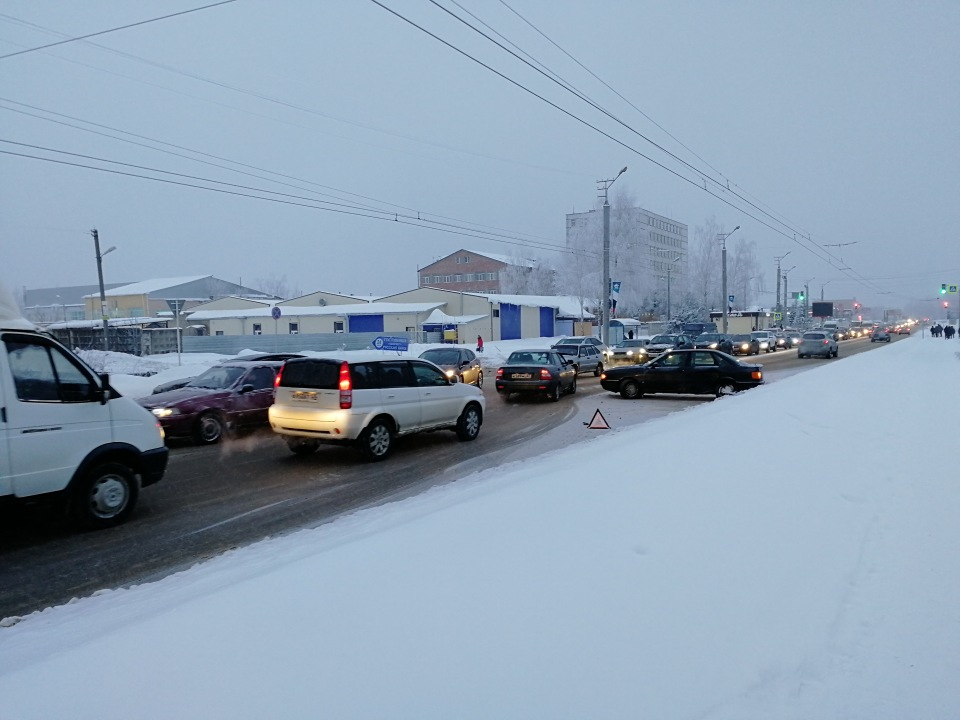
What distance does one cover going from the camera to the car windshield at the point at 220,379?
12.9 meters

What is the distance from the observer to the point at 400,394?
11031 mm

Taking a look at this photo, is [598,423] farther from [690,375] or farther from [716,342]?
[716,342]

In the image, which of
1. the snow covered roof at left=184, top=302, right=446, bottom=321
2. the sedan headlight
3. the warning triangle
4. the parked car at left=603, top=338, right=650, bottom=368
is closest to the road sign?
the parked car at left=603, top=338, right=650, bottom=368

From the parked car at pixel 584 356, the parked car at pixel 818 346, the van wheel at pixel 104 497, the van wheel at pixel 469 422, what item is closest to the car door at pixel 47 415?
the van wheel at pixel 104 497

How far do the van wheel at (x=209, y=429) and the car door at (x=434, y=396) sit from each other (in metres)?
4.13

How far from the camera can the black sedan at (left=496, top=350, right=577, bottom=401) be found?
1905 centimetres

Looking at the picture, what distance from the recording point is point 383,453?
10695 millimetres

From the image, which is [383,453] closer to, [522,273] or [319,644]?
[319,644]

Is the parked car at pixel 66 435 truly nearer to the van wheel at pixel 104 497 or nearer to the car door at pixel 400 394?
the van wheel at pixel 104 497

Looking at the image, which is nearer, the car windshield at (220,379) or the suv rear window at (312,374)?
the suv rear window at (312,374)

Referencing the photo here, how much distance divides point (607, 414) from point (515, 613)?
42.7ft

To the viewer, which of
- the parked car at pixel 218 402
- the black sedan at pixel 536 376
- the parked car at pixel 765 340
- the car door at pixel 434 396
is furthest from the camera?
the parked car at pixel 765 340

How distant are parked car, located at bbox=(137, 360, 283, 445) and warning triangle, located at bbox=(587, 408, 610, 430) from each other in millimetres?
6692

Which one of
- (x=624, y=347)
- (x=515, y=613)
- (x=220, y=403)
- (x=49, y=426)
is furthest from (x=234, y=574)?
(x=624, y=347)
